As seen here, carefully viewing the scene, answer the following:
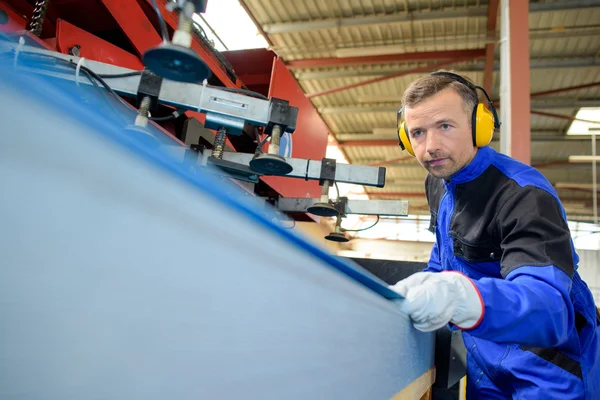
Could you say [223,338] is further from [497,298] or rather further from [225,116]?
[225,116]

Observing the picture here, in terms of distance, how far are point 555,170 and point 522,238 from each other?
851 cm

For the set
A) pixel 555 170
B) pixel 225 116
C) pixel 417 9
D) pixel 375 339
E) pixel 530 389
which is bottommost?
pixel 530 389

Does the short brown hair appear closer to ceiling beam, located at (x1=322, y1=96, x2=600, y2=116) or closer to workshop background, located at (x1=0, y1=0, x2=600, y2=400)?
workshop background, located at (x1=0, y1=0, x2=600, y2=400)

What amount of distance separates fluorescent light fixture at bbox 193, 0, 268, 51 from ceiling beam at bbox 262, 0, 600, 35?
0.78ft

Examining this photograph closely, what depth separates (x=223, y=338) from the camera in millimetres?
252

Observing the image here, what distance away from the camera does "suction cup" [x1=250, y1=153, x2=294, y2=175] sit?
4.39ft

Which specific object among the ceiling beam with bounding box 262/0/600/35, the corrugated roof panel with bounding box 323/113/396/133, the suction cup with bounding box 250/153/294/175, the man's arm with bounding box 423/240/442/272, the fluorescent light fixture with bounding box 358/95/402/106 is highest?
the ceiling beam with bounding box 262/0/600/35

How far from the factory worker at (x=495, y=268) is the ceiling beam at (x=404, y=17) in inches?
160

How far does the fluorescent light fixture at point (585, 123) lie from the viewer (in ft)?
19.8

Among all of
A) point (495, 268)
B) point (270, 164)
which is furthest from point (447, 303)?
point (270, 164)

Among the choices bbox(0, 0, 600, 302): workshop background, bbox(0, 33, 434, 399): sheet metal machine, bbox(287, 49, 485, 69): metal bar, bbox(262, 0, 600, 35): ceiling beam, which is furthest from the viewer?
bbox(287, 49, 485, 69): metal bar

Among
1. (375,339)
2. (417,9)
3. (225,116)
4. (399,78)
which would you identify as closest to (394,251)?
(399,78)

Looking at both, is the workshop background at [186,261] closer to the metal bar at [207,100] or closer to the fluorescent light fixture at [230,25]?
the metal bar at [207,100]

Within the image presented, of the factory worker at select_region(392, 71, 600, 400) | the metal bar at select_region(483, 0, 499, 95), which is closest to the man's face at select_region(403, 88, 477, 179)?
the factory worker at select_region(392, 71, 600, 400)
